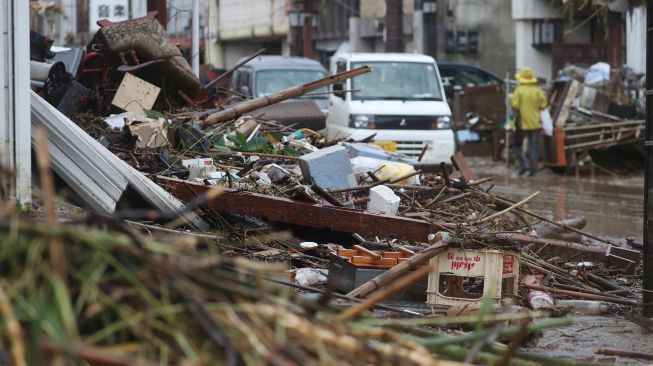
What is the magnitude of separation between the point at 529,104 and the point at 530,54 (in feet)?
41.8

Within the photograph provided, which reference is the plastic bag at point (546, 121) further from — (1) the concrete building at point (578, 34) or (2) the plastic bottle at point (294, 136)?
(2) the plastic bottle at point (294, 136)

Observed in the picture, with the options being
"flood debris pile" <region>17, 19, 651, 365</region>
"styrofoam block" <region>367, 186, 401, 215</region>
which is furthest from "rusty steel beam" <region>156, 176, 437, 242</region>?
"styrofoam block" <region>367, 186, 401, 215</region>

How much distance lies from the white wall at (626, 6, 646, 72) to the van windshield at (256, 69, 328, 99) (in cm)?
855

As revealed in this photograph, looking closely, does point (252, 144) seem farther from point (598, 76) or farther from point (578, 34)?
point (578, 34)

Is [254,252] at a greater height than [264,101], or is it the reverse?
[264,101]

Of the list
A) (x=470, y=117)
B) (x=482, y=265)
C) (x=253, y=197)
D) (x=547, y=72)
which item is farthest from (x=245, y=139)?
(x=547, y=72)

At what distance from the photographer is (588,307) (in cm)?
793

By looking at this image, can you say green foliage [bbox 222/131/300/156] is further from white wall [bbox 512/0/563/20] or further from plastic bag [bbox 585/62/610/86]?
white wall [bbox 512/0/563/20]

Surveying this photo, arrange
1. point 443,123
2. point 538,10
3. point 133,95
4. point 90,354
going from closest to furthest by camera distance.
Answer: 1. point 90,354
2. point 133,95
3. point 443,123
4. point 538,10

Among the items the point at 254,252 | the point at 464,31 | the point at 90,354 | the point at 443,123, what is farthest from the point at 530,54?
the point at 90,354

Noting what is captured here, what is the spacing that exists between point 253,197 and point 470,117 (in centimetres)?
1757

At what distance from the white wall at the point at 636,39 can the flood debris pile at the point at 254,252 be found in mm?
14852

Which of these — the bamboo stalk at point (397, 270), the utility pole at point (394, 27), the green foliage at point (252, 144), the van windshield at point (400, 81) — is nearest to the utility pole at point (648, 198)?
the bamboo stalk at point (397, 270)

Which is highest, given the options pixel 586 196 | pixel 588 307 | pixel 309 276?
pixel 309 276
